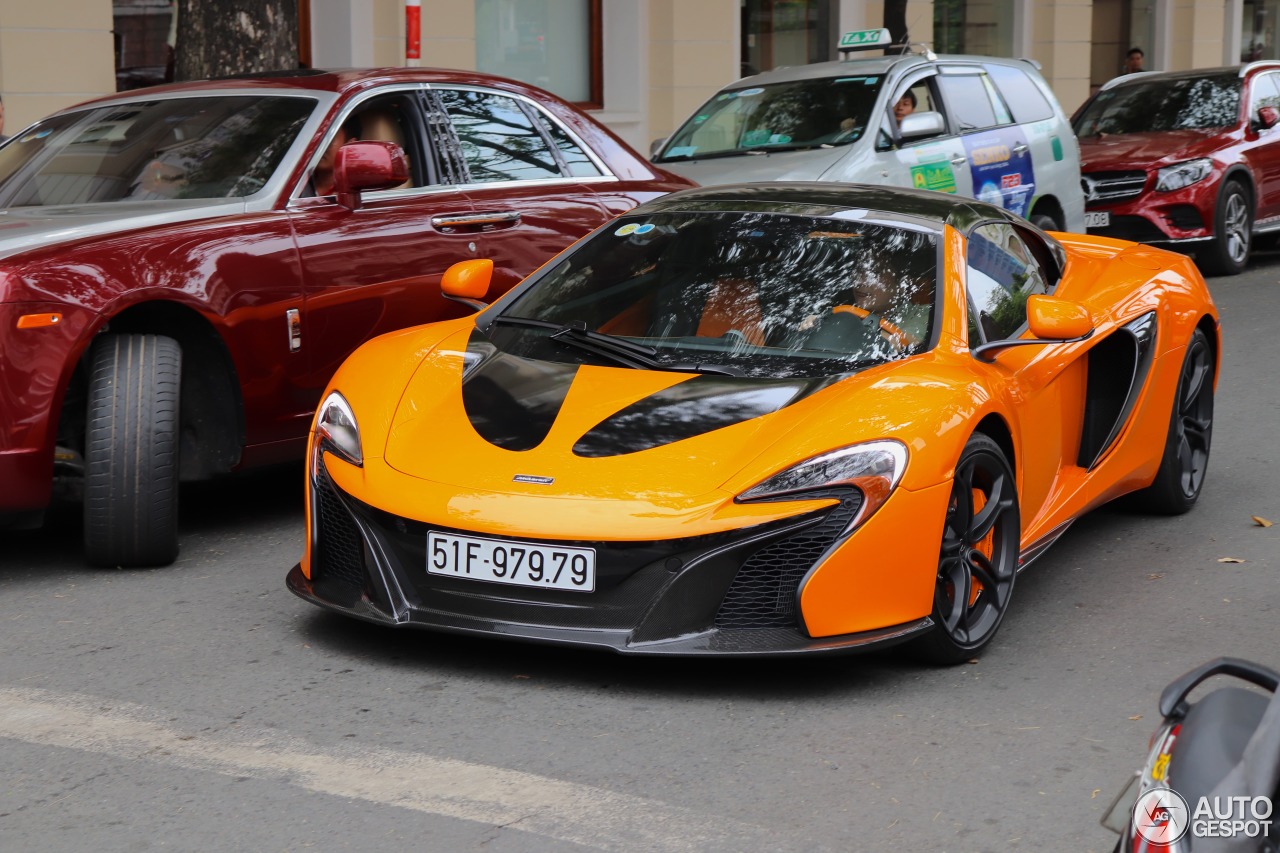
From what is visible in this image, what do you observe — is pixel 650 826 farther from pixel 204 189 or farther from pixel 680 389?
pixel 204 189

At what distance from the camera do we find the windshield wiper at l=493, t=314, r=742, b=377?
504 centimetres

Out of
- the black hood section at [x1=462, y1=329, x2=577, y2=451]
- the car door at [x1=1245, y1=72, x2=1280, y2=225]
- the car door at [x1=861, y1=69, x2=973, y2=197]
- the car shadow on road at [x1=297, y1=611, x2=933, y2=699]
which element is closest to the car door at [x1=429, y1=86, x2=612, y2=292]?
the black hood section at [x1=462, y1=329, x2=577, y2=451]

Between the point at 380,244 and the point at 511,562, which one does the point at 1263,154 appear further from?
the point at 511,562

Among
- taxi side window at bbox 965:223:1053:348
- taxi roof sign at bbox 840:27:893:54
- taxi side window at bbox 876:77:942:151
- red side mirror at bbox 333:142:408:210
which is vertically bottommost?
taxi side window at bbox 965:223:1053:348

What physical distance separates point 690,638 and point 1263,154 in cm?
1166

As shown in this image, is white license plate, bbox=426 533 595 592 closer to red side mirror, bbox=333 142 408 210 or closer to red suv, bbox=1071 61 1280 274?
red side mirror, bbox=333 142 408 210

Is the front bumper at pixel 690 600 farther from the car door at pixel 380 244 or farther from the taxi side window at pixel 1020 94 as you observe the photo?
the taxi side window at pixel 1020 94

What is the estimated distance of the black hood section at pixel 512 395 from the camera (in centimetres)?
476

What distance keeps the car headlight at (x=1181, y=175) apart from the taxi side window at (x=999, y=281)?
816cm

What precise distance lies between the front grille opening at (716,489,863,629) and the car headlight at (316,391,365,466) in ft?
3.69

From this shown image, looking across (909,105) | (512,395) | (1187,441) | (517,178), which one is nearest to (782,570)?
(512,395)

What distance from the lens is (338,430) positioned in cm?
496

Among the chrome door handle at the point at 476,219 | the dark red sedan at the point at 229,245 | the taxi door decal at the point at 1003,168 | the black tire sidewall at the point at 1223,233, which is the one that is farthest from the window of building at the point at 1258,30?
the chrome door handle at the point at 476,219

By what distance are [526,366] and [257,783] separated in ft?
5.55
